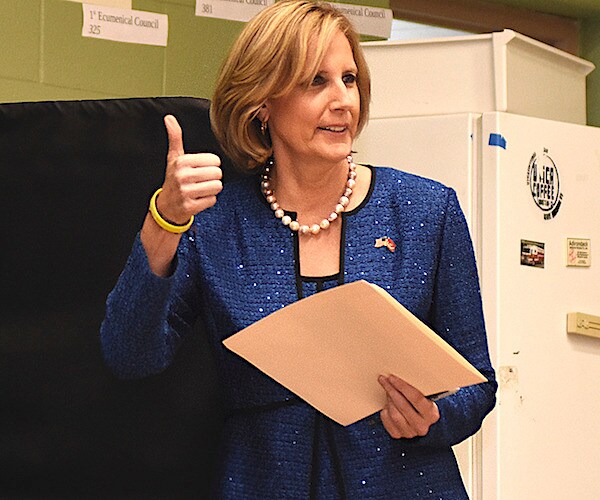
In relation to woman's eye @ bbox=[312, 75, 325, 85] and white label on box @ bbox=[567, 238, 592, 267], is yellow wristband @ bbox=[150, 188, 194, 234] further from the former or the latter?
white label on box @ bbox=[567, 238, 592, 267]

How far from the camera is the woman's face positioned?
1.35m

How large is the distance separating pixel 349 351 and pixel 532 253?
147 centimetres

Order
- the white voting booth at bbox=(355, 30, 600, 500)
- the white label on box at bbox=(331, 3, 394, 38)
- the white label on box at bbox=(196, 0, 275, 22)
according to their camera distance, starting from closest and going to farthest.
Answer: the white voting booth at bbox=(355, 30, 600, 500)
the white label on box at bbox=(196, 0, 275, 22)
the white label on box at bbox=(331, 3, 394, 38)

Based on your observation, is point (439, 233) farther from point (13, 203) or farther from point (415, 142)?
point (415, 142)

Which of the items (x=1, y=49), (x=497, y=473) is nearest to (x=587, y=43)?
(x=497, y=473)

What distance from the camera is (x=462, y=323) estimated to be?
1314 millimetres

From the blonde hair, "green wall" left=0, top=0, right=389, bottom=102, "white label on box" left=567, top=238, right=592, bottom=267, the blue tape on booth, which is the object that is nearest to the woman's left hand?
the blonde hair

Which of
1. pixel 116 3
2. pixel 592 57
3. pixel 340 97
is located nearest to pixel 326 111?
pixel 340 97

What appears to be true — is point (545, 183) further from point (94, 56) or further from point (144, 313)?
point (144, 313)

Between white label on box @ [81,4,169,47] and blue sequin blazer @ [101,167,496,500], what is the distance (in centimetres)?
141

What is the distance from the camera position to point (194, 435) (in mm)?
1493

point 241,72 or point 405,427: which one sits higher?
point 241,72

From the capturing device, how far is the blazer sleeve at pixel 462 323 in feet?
4.23

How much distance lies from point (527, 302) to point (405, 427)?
1.38 m
